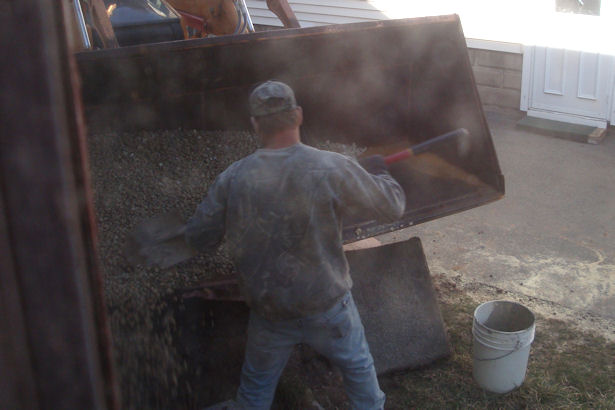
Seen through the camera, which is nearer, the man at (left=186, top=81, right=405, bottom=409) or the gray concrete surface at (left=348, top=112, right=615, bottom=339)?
the man at (left=186, top=81, right=405, bottom=409)

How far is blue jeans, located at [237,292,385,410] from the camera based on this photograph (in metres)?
2.71

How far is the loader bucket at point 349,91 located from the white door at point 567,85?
3.66 metres

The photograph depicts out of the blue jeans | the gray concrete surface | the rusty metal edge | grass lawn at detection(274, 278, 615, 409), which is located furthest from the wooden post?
the gray concrete surface

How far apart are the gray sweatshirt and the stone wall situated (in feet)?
17.6

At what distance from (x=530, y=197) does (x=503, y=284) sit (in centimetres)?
155

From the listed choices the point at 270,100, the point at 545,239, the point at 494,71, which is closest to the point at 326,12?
the point at 494,71

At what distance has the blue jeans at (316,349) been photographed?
271 centimetres

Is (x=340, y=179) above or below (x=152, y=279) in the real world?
above

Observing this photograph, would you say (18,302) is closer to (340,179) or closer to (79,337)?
(79,337)

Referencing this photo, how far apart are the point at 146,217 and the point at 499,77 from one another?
5.43 meters

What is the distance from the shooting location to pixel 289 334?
8.99 feet

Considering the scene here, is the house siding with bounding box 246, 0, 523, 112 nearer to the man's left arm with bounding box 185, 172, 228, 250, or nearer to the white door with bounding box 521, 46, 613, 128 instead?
the white door with bounding box 521, 46, 613, 128

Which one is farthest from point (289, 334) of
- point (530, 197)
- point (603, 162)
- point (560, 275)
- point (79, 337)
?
point (603, 162)

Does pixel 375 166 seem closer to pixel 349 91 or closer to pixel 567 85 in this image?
pixel 349 91
